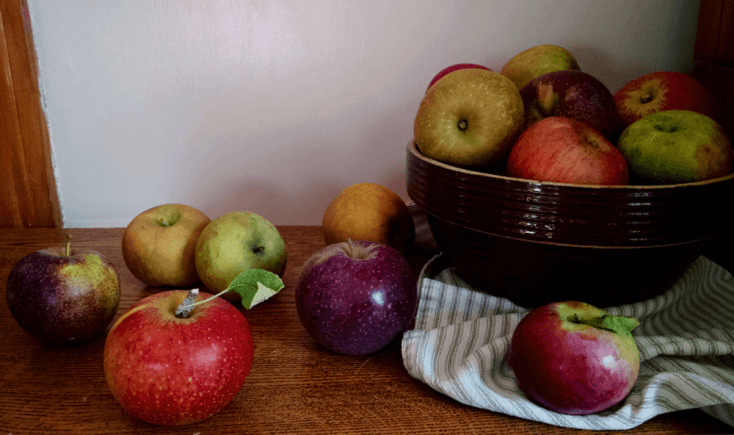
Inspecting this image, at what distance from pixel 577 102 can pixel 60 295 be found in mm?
640

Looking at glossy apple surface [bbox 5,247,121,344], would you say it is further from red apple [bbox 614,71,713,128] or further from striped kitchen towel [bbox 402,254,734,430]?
red apple [bbox 614,71,713,128]

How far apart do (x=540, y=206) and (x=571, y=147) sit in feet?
0.26

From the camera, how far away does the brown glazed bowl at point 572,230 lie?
51cm

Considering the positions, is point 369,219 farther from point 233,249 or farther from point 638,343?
point 638,343

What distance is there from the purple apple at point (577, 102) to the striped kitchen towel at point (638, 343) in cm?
23

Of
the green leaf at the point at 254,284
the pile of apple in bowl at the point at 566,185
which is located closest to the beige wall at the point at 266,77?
the pile of apple in bowl at the point at 566,185

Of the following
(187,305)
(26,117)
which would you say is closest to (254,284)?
(187,305)

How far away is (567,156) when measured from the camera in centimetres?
53

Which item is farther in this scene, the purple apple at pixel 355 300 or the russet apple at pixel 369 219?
the russet apple at pixel 369 219

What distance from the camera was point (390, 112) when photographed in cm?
102

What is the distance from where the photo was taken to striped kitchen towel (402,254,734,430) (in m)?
0.45

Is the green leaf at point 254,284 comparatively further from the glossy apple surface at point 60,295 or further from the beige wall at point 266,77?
the beige wall at point 266,77

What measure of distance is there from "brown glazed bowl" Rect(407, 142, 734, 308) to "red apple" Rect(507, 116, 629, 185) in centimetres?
3

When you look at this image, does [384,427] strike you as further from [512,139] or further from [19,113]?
[19,113]
